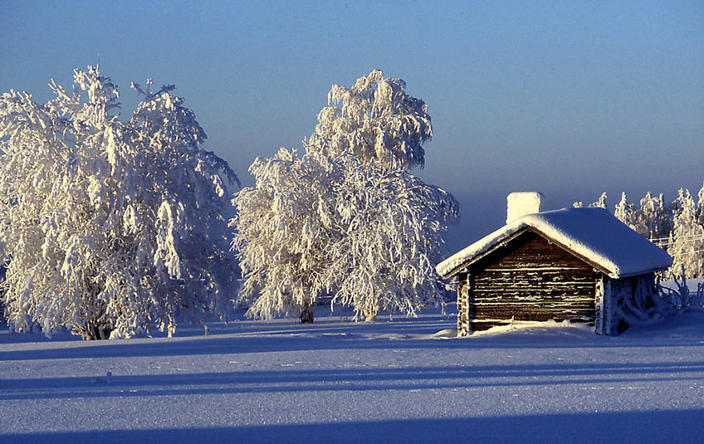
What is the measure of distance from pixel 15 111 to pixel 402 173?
14.9m

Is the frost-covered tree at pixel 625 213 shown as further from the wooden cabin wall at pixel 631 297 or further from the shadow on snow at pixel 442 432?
the shadow on snow at pixel 442 432

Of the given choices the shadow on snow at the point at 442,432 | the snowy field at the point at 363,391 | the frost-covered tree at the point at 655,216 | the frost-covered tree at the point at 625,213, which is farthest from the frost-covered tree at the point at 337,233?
the frost-covered tree at the point at 655,216

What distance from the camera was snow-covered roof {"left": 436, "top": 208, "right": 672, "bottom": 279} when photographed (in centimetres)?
1753

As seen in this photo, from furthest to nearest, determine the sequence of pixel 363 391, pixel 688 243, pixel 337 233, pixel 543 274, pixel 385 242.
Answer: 1. pixel 688 243
2. pixel 337 233
3. pixel 385 242
4. pixel 543 274
5. pixel 363 391

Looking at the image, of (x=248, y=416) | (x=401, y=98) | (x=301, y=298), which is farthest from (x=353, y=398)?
(x=401, y=98)

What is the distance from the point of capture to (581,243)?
1764cm

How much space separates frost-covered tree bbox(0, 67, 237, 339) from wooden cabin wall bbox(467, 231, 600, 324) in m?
8.32

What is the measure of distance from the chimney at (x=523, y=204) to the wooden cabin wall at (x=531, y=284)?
217 centimetres

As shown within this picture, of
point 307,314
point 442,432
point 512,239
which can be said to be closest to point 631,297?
point 512,239

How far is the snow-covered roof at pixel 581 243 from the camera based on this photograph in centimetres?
1753

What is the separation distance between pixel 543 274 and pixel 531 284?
410 millimetres

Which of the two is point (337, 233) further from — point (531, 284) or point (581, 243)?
point (581, 243)

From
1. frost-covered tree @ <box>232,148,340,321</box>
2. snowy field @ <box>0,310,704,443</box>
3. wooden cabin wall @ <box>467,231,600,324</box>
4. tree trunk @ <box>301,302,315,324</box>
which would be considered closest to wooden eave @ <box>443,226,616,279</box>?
wooden cabin wall @ <box>467,231,600,324</box>

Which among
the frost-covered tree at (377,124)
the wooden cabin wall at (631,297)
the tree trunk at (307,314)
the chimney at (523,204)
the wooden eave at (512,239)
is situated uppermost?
the frost-covered tree at (377,124)
